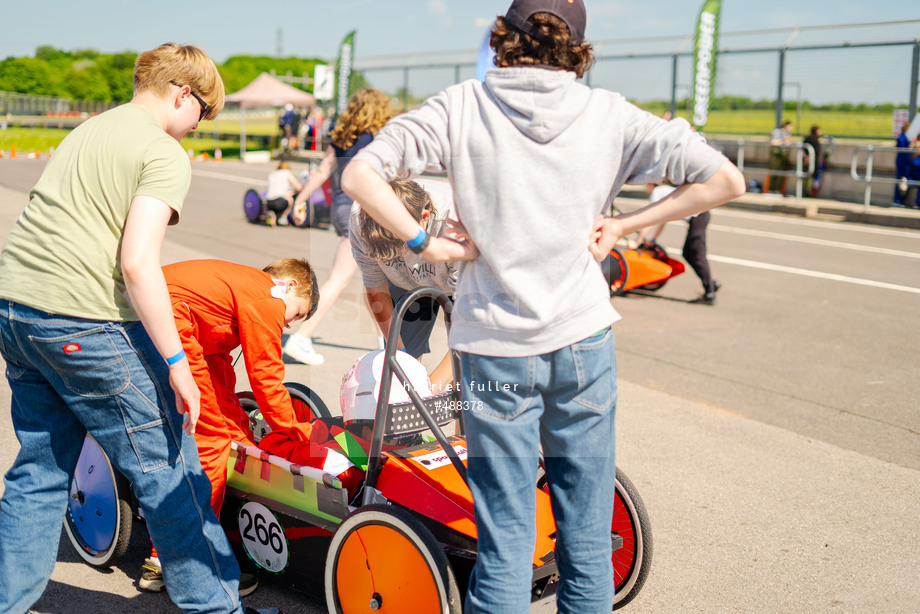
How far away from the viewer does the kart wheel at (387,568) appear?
2.30m

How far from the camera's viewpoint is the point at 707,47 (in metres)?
18.4

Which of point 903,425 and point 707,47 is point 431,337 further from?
point 707,47

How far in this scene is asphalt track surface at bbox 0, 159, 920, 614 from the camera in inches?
118

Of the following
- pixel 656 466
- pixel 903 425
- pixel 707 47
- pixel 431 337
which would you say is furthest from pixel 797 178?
pixel 431 337

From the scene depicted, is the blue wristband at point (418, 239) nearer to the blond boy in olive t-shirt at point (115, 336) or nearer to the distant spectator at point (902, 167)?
the blond boy in olive t-shirt at point (115, 336)

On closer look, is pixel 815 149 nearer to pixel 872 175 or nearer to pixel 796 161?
pixel 796 161

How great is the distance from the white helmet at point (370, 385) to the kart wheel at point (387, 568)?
45cm

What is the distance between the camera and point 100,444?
7.76 feet

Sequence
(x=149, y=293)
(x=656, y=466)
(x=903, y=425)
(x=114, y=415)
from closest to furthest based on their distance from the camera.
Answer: (x=149, y=293) → (x=114, y=415) → (x=656, y=466) → (x=903, y=425)

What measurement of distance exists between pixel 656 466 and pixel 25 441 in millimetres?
2772

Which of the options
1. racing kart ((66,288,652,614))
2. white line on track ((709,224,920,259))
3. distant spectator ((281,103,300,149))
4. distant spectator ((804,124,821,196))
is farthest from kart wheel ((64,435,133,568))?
distant spectator ((281,103,300,149))

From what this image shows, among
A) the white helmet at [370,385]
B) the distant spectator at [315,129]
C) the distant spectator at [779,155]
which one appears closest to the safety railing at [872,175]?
the distant spectator at [779,155]

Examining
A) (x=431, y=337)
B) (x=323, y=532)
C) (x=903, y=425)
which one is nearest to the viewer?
(x=323, y=532)

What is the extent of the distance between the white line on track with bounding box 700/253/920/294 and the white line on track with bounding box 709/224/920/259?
2108 mm
